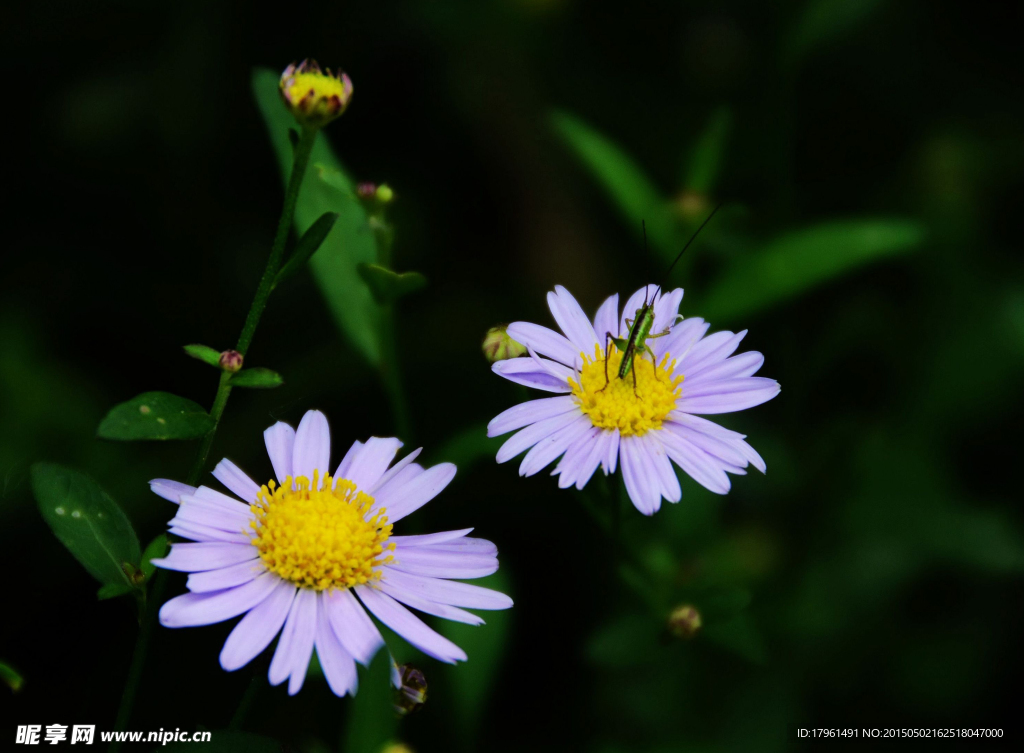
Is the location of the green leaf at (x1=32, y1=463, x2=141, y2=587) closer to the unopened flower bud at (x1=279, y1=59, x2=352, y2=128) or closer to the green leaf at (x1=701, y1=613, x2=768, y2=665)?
the unopened flower bud at (x1=279, y1=59, x2=352, y2=128)

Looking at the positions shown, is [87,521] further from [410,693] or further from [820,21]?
[820,21]

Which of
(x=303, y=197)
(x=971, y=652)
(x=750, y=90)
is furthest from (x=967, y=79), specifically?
(x=303, y=197)

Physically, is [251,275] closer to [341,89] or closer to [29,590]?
[29,590]

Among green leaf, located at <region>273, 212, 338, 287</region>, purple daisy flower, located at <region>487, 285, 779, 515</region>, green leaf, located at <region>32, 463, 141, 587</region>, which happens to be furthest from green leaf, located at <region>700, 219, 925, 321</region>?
green leaf, located at <region>32, 463, 141, 587</region>

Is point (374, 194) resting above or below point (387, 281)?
above

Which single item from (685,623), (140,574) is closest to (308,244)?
(140,574)

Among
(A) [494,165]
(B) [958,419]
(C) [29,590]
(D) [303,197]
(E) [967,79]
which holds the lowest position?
(C) [29,590]
